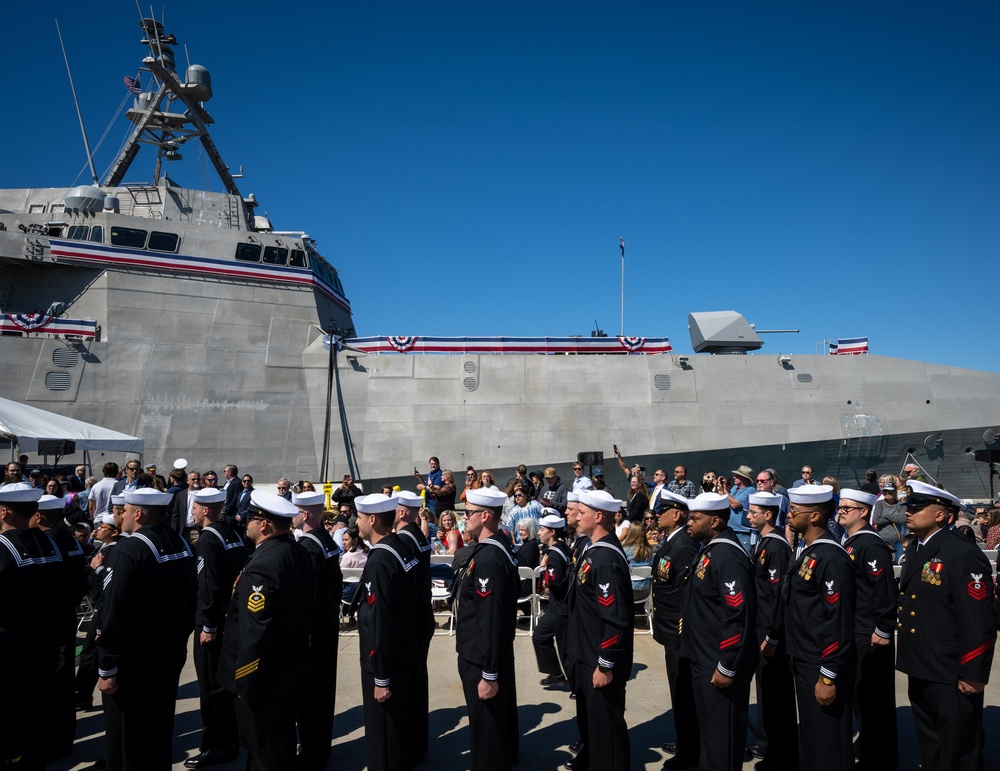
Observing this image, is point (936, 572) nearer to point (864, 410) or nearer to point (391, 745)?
point (391, 745)

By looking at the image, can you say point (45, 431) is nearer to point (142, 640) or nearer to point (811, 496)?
point (142, 640)

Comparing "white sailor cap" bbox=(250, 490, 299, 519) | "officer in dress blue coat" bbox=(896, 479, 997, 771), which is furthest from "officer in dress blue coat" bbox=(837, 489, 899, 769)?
"white sailor cap" bbox=(250, 490, 299, 519)

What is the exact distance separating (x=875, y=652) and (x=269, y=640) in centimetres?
403

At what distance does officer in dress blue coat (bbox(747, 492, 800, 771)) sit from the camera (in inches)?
178

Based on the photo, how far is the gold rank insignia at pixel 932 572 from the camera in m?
3.99

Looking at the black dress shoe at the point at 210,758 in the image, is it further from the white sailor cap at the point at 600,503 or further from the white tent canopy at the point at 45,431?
the white tent canopy at the point at 45,431

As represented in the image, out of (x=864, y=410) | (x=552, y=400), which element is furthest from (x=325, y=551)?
(x=864, y=410)

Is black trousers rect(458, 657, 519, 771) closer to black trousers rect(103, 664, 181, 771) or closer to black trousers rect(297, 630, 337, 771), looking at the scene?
black trousers rect(297, 630, 337, 771)

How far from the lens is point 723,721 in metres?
3.90

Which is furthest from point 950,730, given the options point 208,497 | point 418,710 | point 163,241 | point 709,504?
point 163,241

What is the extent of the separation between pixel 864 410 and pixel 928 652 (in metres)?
14.8

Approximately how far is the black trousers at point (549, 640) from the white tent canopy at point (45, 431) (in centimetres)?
949

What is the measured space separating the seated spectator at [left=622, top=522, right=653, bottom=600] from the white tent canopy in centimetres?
970

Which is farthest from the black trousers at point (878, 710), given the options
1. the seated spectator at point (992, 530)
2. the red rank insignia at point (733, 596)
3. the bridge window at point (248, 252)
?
the bridge window at point (248, 252)
